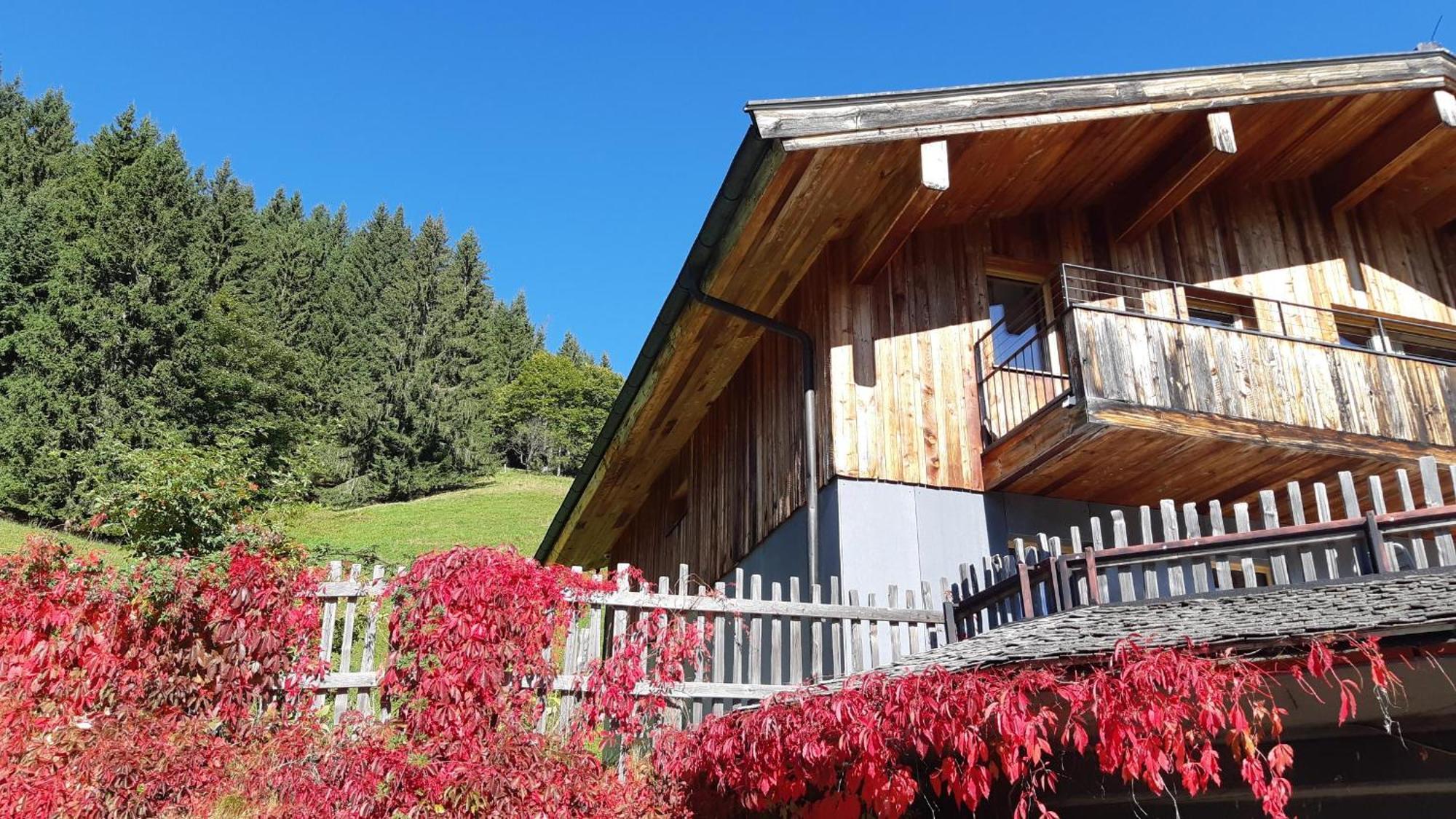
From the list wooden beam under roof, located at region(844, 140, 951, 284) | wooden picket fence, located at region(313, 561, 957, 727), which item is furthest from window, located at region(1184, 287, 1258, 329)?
wooden picket fence, located at region(313, 561, 957, 727)

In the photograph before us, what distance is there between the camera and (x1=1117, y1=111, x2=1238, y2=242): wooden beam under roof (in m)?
9.63

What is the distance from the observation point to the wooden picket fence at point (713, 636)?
238 inches

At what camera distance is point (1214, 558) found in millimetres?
6672

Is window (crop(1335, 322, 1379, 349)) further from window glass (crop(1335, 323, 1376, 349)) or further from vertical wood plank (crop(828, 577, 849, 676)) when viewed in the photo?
vertical wood plank (crop(828, 577, 849, 676))

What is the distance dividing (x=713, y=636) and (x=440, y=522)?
104 ft

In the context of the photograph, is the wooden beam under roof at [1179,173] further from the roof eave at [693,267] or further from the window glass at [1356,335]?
the roof eave at [693,267]

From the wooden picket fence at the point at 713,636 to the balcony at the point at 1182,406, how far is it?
6.25 feet

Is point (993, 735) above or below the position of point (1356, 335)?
below

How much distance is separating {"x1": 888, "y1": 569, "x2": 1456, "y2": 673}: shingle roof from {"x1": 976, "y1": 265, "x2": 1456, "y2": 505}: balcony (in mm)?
2917

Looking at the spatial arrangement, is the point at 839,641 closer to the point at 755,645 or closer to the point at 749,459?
the point at 755,645

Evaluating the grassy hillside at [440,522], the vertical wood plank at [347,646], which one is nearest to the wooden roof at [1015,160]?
the vertical wood plank at [347,646]

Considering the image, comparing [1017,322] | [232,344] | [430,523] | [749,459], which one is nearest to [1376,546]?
[1017,322]

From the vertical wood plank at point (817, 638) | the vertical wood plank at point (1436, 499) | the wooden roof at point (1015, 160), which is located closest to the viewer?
the vertical wood plank at point (1436, 499)

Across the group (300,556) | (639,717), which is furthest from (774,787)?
(300,556)
